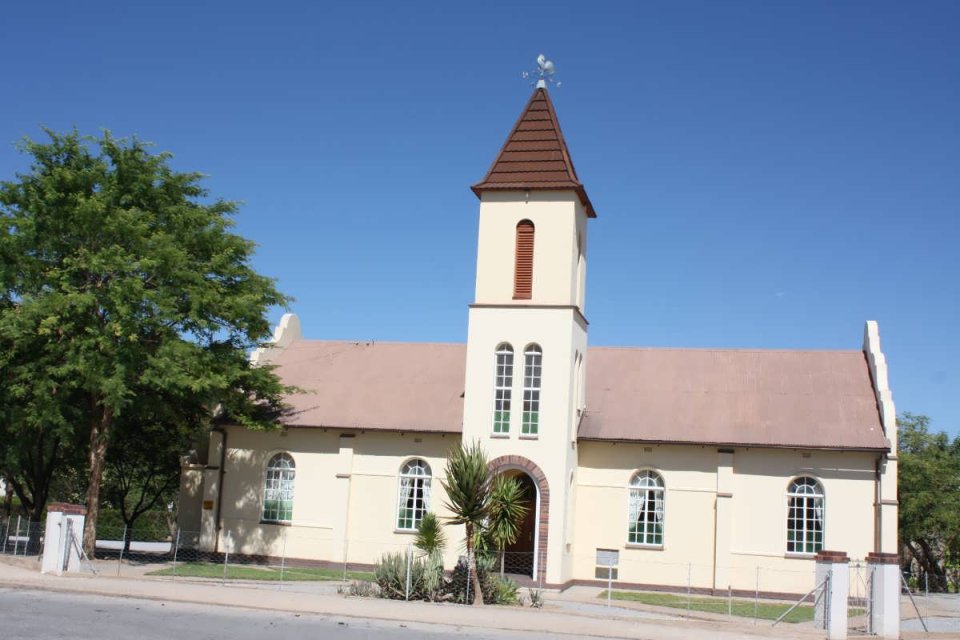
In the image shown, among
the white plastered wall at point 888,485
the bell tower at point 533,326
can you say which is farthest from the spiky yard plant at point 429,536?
the white plastered wall at point 888,485

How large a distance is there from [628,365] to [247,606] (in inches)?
712

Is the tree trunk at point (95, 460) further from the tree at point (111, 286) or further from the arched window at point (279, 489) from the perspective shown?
the arched window at point (279, 489)

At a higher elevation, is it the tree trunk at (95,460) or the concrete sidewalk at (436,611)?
the tree trunk at (95,460)

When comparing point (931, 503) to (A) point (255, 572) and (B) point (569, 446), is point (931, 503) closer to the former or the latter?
(B) point (569, 446)

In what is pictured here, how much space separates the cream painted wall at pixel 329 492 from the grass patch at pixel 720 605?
7242mm

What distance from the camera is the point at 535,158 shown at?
3080 cm

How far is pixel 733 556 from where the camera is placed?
29969mm

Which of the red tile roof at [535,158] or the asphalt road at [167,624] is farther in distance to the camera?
the red tile roof at [535,158]

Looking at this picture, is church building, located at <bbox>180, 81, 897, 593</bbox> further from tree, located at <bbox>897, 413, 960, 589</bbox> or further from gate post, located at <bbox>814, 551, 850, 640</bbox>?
tree, located at <bbox>897, 413, 960, 589</bbox>

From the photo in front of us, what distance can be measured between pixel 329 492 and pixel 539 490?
320 inches

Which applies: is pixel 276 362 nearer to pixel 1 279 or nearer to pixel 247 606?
pixel 1 279

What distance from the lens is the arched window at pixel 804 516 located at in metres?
29.8

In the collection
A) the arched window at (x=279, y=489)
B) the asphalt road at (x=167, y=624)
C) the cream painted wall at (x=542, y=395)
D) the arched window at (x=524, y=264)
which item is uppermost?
the arched window at (x=524, y=264)

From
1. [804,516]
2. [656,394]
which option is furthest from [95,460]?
[804,516]
